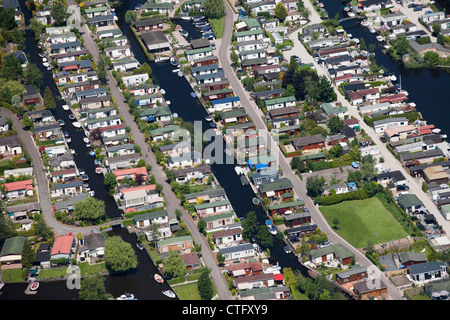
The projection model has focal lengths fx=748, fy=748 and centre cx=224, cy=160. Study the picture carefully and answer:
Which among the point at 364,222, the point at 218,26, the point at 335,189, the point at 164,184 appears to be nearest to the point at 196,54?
the point at 218,26

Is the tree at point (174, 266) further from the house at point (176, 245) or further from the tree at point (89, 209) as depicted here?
the tree at point (89, 209)

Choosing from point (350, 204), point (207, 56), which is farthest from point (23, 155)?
point (350, 204)

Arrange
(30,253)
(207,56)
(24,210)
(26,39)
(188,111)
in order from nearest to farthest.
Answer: (30,253), (24,210), (188,111), (207,56), (26,39)

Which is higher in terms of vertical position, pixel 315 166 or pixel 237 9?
pixel 237 9

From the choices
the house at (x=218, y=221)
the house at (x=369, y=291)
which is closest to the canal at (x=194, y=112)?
the house at (x=218, y=221)

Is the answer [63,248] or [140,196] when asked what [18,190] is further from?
[140,196]

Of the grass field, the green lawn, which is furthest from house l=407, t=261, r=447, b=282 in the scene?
the green lawn

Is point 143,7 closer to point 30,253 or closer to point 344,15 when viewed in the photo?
point 344,15

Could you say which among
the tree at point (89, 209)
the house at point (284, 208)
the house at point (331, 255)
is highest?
the tree at point (89, 209)
